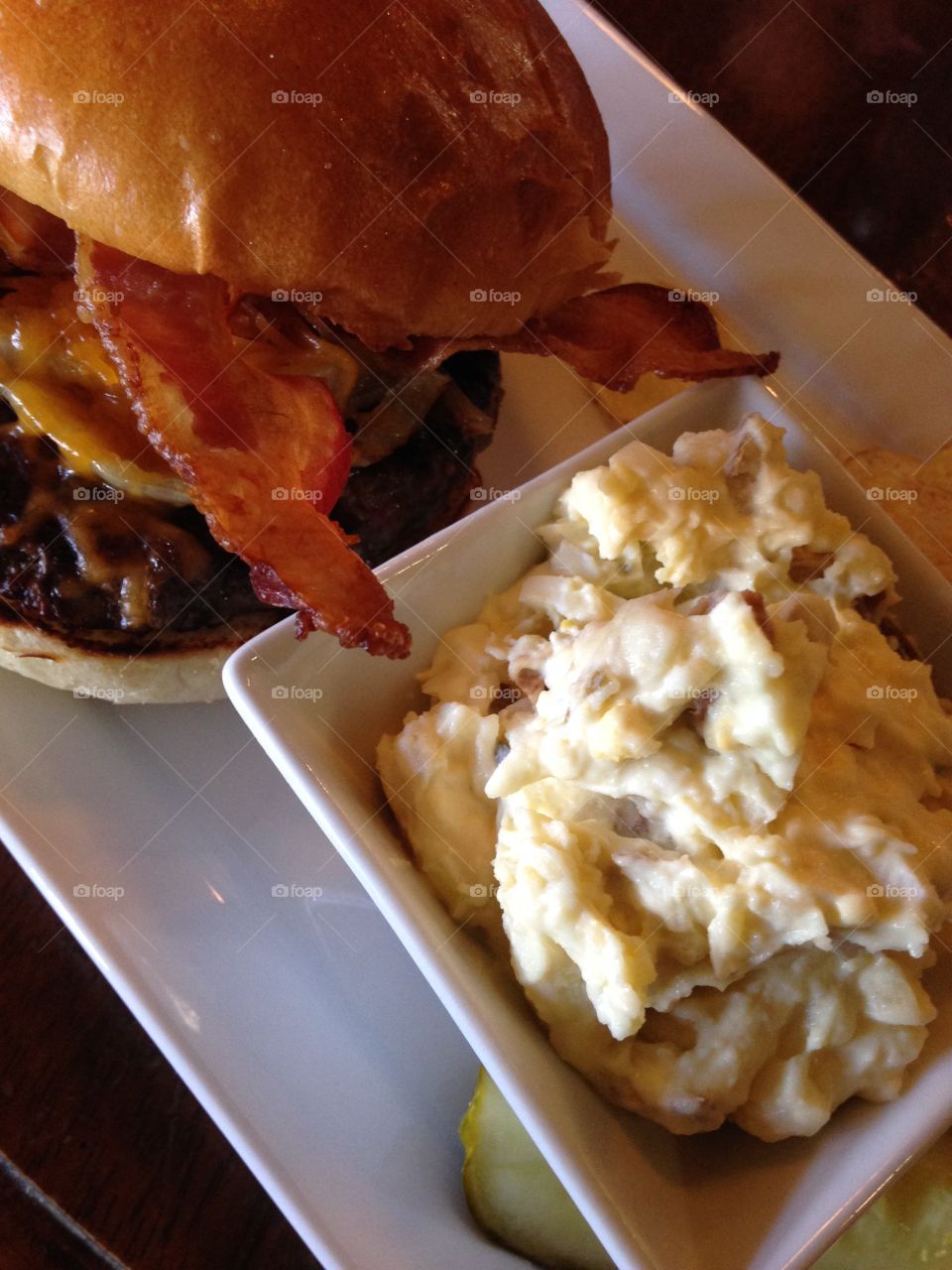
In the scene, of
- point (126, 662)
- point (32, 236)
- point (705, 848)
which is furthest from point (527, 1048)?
point (32, 236)

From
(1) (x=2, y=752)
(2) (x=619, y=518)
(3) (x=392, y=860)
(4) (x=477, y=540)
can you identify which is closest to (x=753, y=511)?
(2) (x=619, y=518)

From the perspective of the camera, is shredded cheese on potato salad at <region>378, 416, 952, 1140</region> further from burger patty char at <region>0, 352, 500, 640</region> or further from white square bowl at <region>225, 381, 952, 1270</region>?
burger patty char at <region>0, 352, 500, 640</region>

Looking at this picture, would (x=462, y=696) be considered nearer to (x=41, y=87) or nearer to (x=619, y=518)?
(x=619, y=518)

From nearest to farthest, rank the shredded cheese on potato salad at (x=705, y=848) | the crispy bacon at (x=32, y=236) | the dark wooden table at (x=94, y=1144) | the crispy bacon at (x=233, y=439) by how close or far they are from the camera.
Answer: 1. the shredded cheese on potato salad at (x=705, y=848)
2. the crispy bacon at (x=233, y=439)
3. the crispy bacon at (x=32, y=236)
4. the dark wooden table at (x=94, y=1144)

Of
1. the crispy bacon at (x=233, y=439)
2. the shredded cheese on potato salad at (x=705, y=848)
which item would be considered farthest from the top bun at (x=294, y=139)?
the shredded cheese on potato salad at (x=705, y=848)

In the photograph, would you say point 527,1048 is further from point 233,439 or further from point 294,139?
point 294,139

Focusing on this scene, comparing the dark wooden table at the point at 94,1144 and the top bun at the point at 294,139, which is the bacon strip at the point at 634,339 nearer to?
the top bun at the point at 294,139

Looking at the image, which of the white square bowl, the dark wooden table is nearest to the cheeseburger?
the white square bowl
